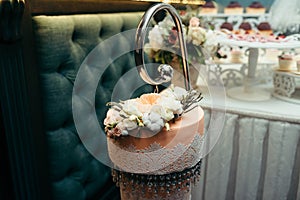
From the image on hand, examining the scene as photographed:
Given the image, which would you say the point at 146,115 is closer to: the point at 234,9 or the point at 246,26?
the point at 246,26

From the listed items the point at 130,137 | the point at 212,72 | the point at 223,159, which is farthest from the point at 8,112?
the point at 212,72

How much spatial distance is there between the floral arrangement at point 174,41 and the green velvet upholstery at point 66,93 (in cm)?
24

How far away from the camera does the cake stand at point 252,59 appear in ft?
3.76

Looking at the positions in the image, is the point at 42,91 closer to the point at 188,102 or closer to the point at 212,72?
the point at 188,102

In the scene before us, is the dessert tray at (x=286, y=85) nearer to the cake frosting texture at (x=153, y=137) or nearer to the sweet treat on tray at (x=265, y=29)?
the sweet treat on tray at (x=265, y=29)

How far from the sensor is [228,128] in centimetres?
120

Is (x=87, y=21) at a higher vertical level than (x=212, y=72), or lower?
higher

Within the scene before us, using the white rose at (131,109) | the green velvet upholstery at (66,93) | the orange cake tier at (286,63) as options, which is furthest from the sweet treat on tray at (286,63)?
the white rose at (131,109)

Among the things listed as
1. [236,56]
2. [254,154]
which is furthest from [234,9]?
[254,154]

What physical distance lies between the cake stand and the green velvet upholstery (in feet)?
1.84

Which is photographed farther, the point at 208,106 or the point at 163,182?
the point at 208,106

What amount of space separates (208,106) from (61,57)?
0.67 meters

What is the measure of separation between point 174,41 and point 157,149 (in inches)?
30.0

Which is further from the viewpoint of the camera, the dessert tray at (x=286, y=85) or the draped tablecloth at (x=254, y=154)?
the dessert tray at (x=286, y=85)
